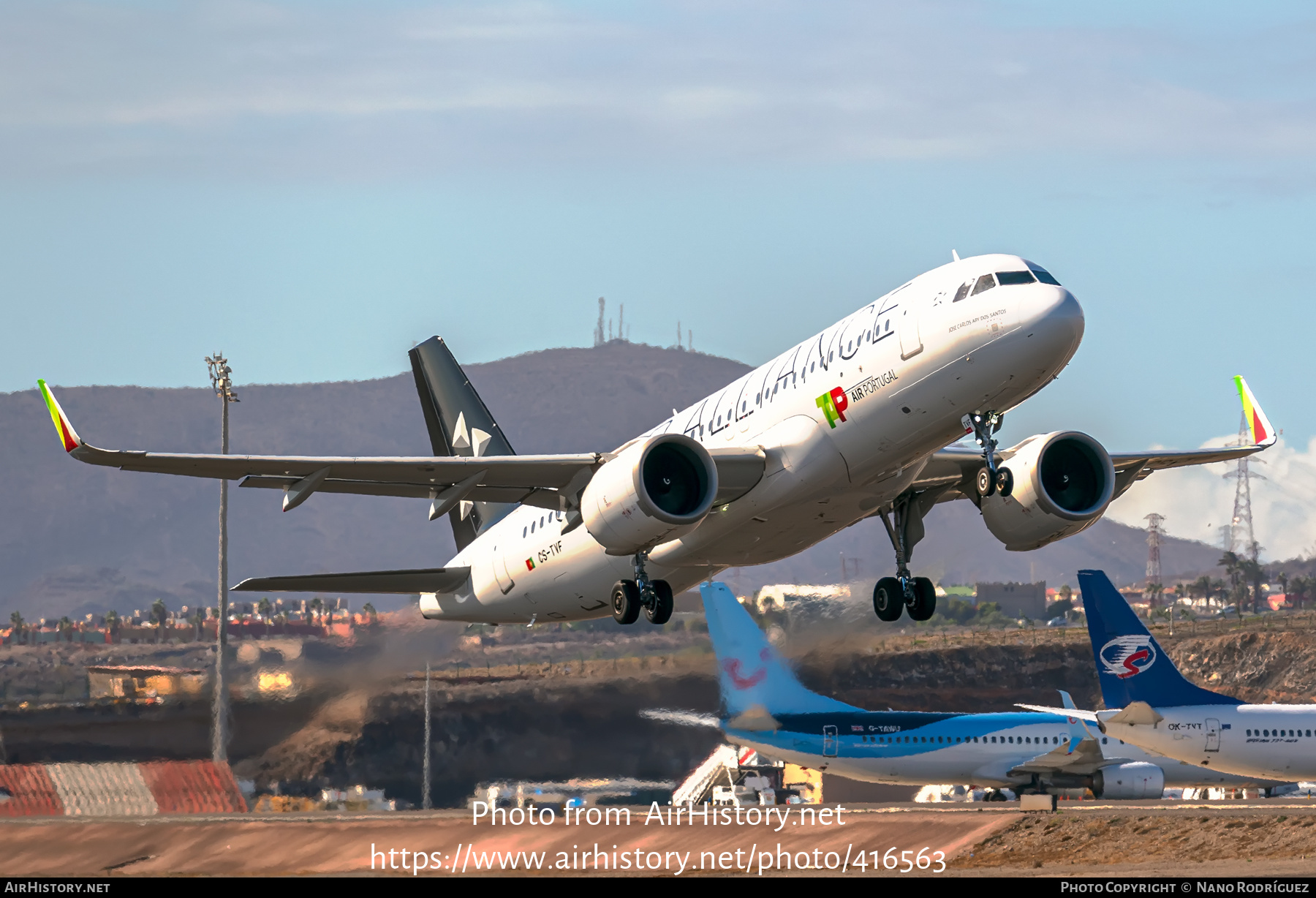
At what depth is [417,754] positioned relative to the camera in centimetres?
6353

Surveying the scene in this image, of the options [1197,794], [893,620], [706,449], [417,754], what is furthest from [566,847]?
[1197,794]

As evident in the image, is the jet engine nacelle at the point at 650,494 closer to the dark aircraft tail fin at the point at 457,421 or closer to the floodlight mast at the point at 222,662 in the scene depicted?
the dark aircraft tail fin at the point at 457,421

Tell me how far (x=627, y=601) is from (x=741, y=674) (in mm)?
26597

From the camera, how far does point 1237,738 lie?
176ft

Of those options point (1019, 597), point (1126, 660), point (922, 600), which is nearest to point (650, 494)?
point (922, 600)

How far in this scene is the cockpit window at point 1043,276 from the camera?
1099 inches

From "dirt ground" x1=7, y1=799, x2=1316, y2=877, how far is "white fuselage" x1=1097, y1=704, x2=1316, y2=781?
1426 millimetres

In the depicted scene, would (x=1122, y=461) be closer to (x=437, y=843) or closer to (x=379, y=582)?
(x=379, y=582)

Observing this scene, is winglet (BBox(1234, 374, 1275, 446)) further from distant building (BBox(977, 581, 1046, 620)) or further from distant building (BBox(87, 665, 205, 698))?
distant building (BBox(977, 581, 1046, 620))

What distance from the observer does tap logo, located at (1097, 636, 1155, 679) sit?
55531mm

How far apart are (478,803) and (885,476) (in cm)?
3263

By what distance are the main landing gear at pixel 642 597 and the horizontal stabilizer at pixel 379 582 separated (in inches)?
264

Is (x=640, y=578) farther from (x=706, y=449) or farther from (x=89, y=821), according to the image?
(x=89, y=821)

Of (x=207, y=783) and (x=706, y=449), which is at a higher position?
(x=706, y=449)
